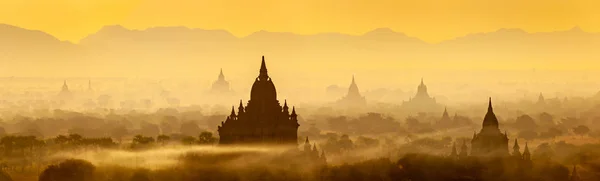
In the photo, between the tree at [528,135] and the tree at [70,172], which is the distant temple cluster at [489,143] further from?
the tree at [528,135]

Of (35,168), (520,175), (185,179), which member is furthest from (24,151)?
(520,175)

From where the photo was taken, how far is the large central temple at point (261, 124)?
332 feet

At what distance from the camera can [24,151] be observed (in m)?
126

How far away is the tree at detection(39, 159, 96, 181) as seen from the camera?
281ft

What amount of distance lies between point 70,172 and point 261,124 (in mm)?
23922

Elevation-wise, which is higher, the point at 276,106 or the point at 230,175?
the point at 276,106

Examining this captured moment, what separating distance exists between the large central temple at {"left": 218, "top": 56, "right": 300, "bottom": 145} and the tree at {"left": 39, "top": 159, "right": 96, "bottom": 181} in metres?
18.7

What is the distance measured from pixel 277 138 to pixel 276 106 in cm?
371

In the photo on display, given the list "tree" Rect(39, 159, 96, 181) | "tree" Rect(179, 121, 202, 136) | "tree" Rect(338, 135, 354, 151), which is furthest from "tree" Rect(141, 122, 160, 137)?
"tree" Rect(39, 159, 96, 181)

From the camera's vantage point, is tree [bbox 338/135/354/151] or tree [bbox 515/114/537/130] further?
tree [bbox 515/114/537/130]

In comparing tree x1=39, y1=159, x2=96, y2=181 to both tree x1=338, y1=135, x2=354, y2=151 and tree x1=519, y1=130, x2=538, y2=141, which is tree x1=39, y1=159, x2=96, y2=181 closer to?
tree x1=338, y1=135, x2=354, y2=151

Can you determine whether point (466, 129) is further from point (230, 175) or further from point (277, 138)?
point (230, 175)

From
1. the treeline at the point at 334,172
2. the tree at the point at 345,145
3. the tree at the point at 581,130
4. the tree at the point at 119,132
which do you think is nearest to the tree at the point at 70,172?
the treeline at the point at 334,172

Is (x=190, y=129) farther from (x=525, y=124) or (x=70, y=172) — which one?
(x=70, y=172)
